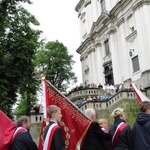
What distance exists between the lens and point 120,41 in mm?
30062

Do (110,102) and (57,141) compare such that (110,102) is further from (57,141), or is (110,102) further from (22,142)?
(57,141)

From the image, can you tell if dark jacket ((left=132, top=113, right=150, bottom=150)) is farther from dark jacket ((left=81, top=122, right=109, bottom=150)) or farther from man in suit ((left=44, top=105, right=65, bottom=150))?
man in suit ((left=44, top=105, right=65, bottom=150))

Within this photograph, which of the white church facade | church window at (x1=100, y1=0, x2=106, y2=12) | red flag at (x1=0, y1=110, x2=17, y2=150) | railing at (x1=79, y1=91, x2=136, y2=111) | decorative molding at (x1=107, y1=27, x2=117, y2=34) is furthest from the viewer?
church window at (x1=100, y1=0, x2=106, y2=12)

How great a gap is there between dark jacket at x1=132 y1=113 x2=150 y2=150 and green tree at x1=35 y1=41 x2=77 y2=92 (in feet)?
117

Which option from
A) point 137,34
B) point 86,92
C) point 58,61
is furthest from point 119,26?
point 58,61

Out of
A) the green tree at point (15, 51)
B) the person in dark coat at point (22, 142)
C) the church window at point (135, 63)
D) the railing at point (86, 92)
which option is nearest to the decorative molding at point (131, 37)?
the church window at point (135, 63)

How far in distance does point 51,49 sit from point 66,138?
37.8 metres

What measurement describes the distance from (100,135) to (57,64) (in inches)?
1423

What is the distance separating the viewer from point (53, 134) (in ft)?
14.8

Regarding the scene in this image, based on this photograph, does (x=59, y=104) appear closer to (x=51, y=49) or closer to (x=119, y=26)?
(x=119, y=26)

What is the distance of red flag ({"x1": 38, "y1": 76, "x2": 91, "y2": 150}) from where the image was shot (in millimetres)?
5465

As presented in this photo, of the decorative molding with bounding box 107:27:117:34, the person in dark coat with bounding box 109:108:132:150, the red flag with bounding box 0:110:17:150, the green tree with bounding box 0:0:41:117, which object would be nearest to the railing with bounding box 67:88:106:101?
the decorative molding with bounding box 107:27:117:34

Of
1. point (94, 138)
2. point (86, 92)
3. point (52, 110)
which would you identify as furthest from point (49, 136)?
point (86, 92)

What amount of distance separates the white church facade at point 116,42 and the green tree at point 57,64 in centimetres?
232
